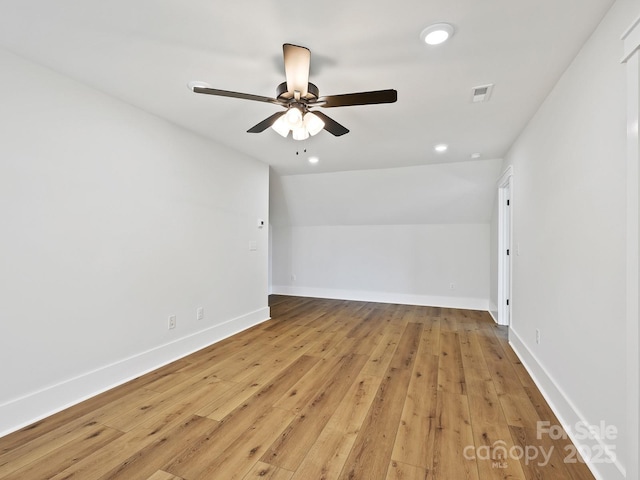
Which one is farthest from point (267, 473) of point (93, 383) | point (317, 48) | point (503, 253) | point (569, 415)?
point (503, 253)

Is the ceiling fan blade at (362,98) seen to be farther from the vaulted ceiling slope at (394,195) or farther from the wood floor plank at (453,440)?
the vaulted ceiling slope at (394,195)

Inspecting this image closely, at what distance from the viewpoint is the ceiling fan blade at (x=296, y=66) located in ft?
5.41

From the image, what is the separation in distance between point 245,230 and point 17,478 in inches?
117

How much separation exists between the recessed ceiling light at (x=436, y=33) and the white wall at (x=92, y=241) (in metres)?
2.43

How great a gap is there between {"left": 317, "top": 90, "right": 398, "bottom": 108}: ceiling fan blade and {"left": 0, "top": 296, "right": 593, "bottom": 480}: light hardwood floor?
206cm

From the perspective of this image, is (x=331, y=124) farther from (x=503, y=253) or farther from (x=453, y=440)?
(x=503, y=253)

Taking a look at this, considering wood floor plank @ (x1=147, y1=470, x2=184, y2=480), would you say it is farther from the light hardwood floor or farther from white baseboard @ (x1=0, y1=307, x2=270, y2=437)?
white baseboard @ (x1=0, y1=307, x2=270, y2=437)

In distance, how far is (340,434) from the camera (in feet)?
6.29

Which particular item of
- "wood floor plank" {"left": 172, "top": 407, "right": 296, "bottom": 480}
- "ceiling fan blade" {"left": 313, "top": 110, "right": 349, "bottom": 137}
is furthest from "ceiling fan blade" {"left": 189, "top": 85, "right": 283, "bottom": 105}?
"wood floor plank" {"left": 172, "top": 407, "right": 296, "bottom": 480}

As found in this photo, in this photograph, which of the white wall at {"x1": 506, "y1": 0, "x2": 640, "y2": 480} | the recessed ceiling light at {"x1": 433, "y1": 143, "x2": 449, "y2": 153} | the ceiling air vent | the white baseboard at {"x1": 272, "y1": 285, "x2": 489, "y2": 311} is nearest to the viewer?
the white wall at {"x1": 506, "y1": 0, "x2": 640, "y2": 480}

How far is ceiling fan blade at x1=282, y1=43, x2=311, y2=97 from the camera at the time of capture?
1.65 meters

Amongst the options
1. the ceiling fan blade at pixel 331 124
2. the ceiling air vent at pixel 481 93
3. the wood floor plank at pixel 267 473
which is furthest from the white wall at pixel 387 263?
the wood floor plank at pixel 267 473

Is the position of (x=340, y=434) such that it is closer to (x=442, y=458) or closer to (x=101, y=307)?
(x=442, y=458)

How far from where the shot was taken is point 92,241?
2.39 metres
